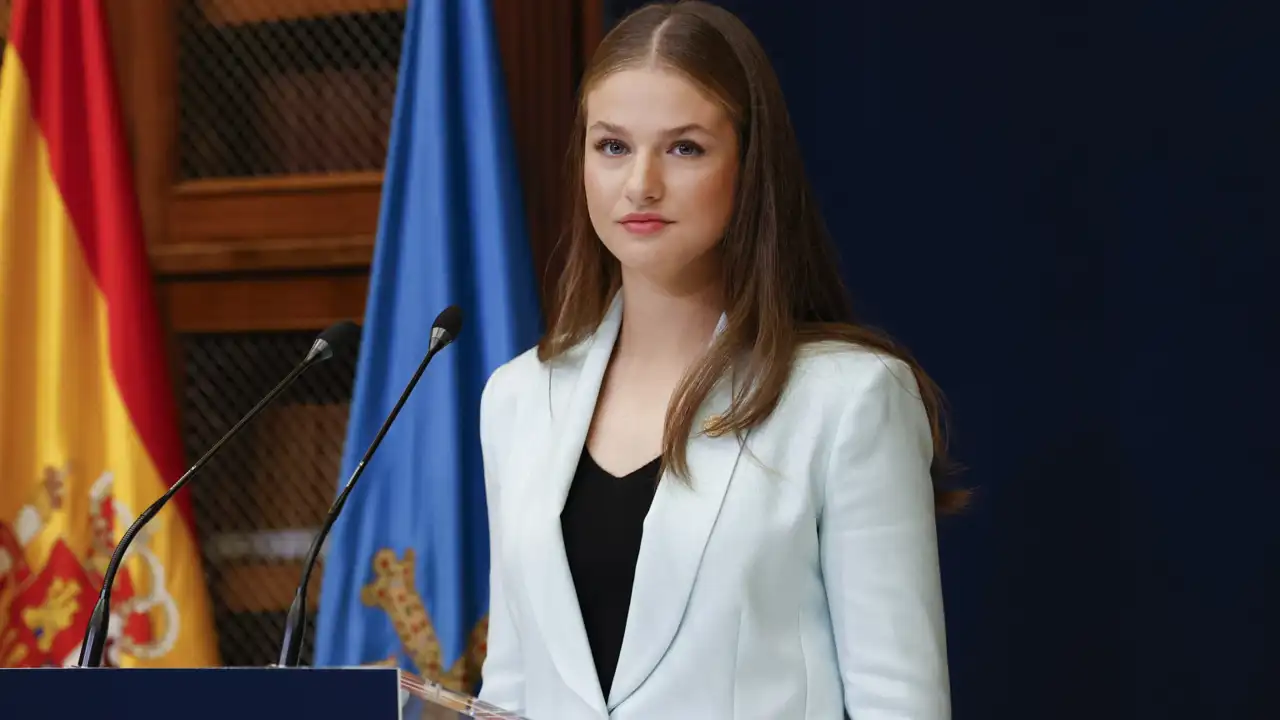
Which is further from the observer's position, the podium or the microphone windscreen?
the microphone windscreen

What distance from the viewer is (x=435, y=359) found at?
7.00 feet

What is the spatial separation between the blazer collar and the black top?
24 mm

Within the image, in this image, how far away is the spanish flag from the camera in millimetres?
2191

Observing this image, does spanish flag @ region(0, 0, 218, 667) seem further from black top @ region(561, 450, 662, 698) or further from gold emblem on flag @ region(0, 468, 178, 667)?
black top @ region(561, 450, 662, 698)

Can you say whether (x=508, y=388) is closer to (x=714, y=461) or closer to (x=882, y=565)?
(x=714, y=461)

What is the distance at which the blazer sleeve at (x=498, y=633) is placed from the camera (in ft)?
5.33

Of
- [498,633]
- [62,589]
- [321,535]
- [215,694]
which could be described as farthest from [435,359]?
[215,694]

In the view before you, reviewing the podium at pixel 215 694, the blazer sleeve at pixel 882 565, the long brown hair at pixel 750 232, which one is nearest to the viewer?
the podium at pixel 215 694

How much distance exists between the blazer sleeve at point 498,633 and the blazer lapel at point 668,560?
0.22 metres

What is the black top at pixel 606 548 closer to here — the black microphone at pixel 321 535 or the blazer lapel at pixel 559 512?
the blazer lapel at pixel 559 512

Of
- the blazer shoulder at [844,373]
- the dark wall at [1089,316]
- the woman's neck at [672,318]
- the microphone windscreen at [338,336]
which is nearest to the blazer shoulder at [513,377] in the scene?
the woman's neck at [672,318]

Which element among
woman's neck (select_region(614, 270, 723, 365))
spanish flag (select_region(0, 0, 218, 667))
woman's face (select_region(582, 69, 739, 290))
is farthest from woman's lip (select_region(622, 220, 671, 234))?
spanish flag (select_region(0, 0, 218, 667))

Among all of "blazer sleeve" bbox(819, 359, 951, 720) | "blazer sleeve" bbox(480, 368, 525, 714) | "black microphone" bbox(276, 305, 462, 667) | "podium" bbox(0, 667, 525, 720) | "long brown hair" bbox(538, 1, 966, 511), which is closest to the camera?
"podium" bbox(0, 667, 525, 720)

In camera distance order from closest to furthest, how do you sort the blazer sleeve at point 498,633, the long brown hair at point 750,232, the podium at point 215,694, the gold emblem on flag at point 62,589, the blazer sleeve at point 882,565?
the podium at point 215,694, the blazer sleeve at point 882,565, the long brown hair at point 750,232, the blazer sleeve at point 498,633, the gold emblem on flag at point 62,589
